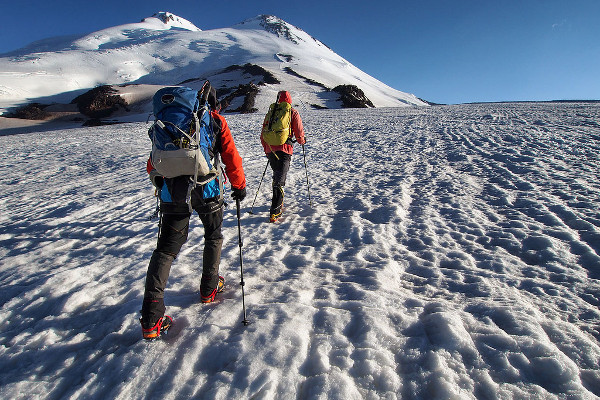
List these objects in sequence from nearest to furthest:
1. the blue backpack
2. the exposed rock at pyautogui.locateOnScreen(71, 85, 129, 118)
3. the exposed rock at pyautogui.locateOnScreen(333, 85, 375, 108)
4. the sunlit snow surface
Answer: the sunlit snow surface → the blue backpack → the exposed rock at pyautogui.locateOnScreen(333, 85, 375, 108) → the exposed rock at pyautogui.locateOnScreen(71, 85, 129, 118)

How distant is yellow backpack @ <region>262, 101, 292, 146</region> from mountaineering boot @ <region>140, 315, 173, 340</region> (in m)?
3.36

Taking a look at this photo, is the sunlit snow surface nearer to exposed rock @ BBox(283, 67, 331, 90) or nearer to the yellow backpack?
the yellow backpack

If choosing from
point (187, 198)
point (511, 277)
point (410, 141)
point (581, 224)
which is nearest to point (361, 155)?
point (410, 141)

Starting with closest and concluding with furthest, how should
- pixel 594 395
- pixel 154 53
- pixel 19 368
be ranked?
pixel 594 395 < pixel 19 368 < pixel 154 53

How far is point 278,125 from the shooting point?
201 inches

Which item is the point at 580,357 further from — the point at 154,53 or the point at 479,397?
the point at 154,53

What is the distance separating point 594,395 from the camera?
6.03 ft

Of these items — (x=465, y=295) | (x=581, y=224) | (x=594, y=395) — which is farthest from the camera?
(x=581, y=224)

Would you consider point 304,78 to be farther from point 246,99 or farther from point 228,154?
point 228,154

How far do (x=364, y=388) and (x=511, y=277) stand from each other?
228 centimetres

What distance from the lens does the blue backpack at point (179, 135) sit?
7.65 ft

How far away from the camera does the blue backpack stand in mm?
2332

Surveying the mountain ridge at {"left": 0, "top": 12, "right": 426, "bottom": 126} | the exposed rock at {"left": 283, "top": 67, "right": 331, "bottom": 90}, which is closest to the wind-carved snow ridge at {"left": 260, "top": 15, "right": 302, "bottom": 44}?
the mountain ridge at {"left": 0, "top": 12, "right": 426, "bottom": 126}

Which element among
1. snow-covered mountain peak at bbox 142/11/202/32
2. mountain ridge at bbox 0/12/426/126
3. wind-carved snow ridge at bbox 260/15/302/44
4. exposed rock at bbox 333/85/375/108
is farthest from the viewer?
snow-covered mountain peak at bbox 142/11/202/32
